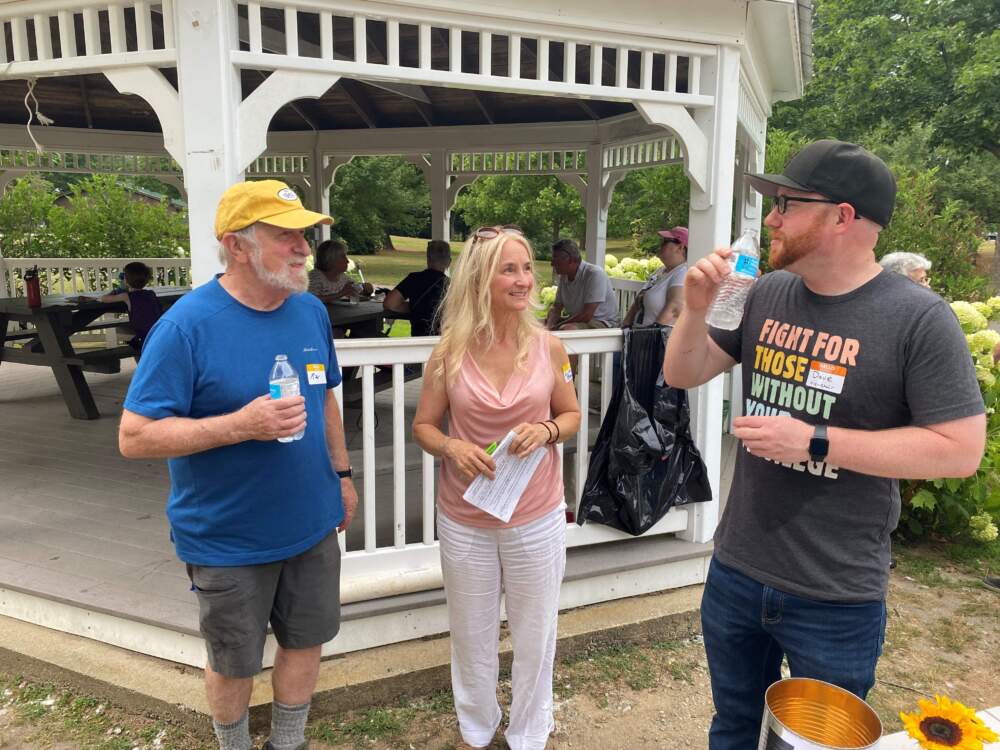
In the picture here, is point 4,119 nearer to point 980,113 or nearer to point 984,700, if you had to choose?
point 984,700

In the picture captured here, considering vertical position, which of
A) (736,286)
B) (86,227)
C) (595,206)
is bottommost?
(736,286)

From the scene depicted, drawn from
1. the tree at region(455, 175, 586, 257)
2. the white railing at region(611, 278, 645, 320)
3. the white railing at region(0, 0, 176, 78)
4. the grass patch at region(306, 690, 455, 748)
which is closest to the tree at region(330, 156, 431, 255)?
the tree at region(455, 175, 586, 257)

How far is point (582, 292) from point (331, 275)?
7.54ft

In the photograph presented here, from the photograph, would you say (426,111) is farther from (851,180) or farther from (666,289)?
(851,180)

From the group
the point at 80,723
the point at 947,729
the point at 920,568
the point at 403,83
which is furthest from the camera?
the point at 920,568

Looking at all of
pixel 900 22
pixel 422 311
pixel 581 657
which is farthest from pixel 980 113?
pixel 581 657

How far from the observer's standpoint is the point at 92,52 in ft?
9.85

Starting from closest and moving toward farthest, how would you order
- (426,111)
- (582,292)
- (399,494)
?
(399,494), (582,292), (426,111)

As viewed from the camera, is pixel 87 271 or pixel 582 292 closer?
pixel 582 292

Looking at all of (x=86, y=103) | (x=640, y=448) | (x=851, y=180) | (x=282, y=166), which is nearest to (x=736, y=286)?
(x=851, y=180)

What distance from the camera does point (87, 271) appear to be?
32.0ft

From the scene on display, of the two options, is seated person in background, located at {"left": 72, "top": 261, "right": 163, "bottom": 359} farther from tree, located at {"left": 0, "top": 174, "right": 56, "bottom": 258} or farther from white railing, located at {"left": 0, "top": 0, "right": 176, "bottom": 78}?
tree, located at {"left": 0, "top": 174, "right": 56, "bottom": 258}

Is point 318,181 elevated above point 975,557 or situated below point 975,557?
above

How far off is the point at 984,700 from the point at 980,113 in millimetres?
21026
